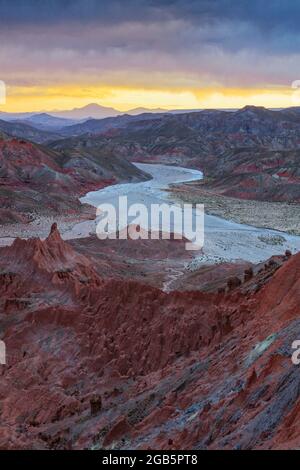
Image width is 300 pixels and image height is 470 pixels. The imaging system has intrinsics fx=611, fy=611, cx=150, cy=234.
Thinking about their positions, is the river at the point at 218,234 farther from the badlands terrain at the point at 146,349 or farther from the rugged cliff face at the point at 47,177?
the rugged cliff face at the point at 47,177

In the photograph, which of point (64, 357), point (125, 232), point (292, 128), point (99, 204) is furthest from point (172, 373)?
point (292, 128)

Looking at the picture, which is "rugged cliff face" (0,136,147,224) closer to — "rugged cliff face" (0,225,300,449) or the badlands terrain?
the badlands terrain

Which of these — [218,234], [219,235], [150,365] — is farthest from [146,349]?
[218,234]

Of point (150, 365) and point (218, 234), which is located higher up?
point (150, 365)

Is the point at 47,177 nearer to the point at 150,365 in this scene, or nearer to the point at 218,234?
the point at 218,234

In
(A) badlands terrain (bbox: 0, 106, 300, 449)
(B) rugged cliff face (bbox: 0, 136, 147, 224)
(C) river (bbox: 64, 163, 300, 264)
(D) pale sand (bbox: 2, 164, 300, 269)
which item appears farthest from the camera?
(B) rugged cliff face (bbox: 0, 136, 147, 224)

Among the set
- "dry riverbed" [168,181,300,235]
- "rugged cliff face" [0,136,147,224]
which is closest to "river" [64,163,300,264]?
"dry riverbed" [168,181,300,235]

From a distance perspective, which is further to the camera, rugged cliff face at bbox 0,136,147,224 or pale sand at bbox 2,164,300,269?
rugged cliff face at bbox 0,136,147,224
